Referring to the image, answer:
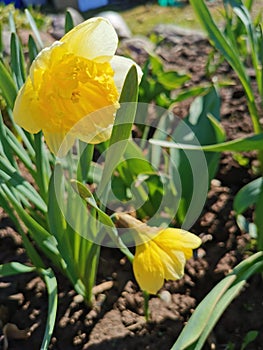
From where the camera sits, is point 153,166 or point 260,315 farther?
point 153,166

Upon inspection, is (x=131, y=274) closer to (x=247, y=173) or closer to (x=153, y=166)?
(x=153, y=166)

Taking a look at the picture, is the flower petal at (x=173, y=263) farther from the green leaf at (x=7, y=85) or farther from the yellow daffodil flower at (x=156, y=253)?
the green leaf at (x=7, y=85)

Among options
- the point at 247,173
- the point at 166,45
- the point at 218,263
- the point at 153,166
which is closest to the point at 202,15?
the point at 153,166

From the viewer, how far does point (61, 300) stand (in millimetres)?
1649

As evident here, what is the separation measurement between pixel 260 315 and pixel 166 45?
169 centimetres

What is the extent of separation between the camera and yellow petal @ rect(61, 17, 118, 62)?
3.71 ft

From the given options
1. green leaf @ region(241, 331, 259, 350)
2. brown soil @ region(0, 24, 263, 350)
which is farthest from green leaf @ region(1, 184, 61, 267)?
green leaf @ region(241, 331, 259, 350)

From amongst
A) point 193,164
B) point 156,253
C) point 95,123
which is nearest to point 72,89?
point 95,123

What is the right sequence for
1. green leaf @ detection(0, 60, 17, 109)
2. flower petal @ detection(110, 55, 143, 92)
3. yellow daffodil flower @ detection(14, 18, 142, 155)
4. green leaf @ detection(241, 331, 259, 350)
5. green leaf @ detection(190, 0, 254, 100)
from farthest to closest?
green leaf @ detection(190, 0, 254, 100) → green leaf @ detection(241, 331, 259, 350) → green leaf @ detection(0, 60, 17, 109) → flower petal @ detection(110, 55, 143, 92) → yellow daffodil flower @ detection(14, 18, 142, 155)

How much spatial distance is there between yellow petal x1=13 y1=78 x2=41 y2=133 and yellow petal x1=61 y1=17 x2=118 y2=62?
0.11 metres

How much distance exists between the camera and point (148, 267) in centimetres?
127

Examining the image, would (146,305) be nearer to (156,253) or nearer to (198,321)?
(198,321)

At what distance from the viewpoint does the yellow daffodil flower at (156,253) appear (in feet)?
4.16

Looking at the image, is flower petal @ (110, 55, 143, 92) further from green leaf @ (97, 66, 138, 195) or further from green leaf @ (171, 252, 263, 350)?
green leaf @ (171, 252, 263, 350)
